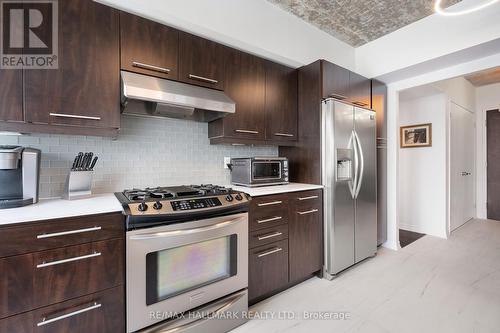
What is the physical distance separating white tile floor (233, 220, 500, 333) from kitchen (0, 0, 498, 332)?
0.18 meters

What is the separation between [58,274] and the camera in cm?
115

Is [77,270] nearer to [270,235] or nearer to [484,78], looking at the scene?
[270,235]

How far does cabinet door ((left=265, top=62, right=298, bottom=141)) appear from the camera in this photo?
245 centimetres

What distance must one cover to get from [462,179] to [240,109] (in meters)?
4.61

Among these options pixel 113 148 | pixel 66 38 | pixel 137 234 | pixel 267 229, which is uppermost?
pixel 66 38

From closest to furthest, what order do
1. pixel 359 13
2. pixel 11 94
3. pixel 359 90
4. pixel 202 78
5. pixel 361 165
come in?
pixel 11 94, pixel 202 78, pixel 359 13, pixel 361 165, pixel 359 90

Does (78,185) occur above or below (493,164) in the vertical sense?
below

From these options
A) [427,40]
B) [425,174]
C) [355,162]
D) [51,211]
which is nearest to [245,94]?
[355,162]

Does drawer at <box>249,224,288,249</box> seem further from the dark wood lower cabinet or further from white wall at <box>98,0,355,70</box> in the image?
white wall at <box>98,0,355,70</box>

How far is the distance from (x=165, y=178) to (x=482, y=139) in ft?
20.4

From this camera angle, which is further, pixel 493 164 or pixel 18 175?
pixel 493 164

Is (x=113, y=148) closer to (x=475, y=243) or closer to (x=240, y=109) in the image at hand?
(x=240, y=109)

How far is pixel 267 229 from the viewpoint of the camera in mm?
2004

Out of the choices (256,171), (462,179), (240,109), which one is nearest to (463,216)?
(462,179)
